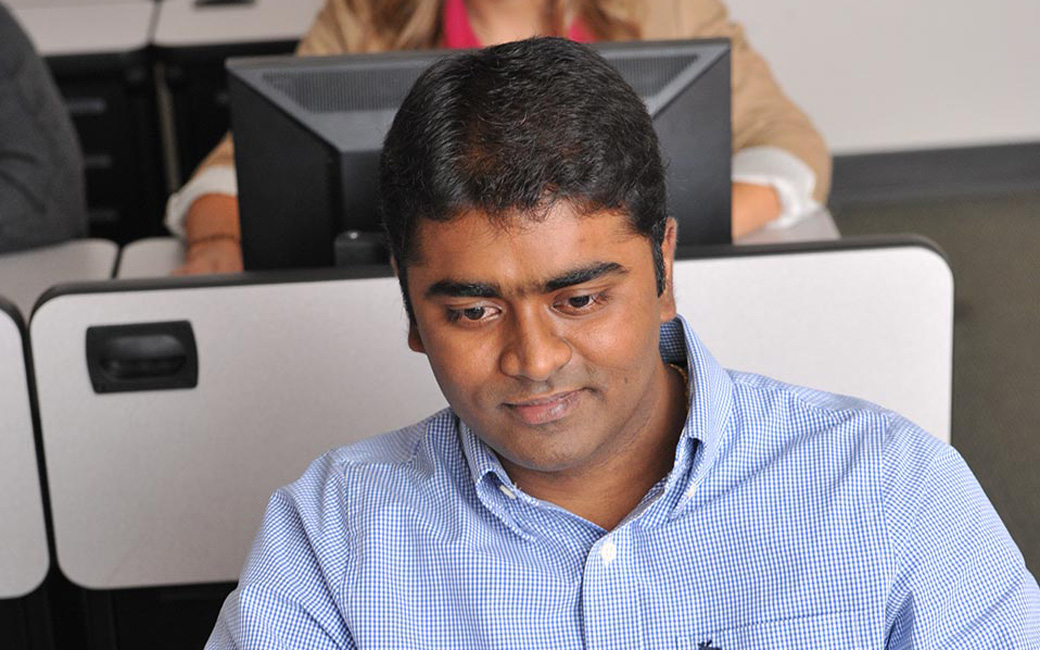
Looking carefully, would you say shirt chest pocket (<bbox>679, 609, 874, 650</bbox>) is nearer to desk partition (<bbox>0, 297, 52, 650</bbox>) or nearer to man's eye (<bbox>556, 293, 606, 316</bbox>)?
man's eye (<bbox>556, 293, 606, 316</bbox>)

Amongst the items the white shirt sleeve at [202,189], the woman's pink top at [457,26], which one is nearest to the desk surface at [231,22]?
the woman's pink top at [457,26]

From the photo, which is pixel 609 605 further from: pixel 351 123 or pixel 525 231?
pixel 351 123

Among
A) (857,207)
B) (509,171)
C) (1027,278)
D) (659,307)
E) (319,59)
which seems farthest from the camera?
(857,207)

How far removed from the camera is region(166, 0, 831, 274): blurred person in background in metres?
2.03

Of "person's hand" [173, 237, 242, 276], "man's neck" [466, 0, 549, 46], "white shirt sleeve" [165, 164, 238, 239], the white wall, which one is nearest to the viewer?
"person's hand" [173, 237, 242, 276]

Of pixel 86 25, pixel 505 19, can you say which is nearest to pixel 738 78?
pixel 505 19

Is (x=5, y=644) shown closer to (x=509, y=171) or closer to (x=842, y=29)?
(x=509, y=171)

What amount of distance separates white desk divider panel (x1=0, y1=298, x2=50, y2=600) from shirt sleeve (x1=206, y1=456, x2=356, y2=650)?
58 cm

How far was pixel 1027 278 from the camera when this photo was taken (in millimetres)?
3627

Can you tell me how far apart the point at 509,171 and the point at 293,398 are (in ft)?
2.29

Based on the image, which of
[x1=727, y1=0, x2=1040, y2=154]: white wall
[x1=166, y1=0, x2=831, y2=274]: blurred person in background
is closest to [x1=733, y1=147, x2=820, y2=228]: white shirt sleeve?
[x1=166, y1=0, x2=831, y2=274]: blurred person in background

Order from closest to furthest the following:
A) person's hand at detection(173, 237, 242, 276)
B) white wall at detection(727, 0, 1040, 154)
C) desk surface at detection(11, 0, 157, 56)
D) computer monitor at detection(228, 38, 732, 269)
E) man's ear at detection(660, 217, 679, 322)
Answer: man's ear at detection(660, 217, 679, 322) → computer monitor at detection(228, 38, 732, 269) → person's hand at detection(173, 237, 242, 276) → desk surface at detection(11, 0, 157, 56) → white wall at detection(727, 0, 1040, 154)

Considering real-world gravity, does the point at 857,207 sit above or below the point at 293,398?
below

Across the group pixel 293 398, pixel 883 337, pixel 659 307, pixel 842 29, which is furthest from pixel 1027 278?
pixel 659 307
